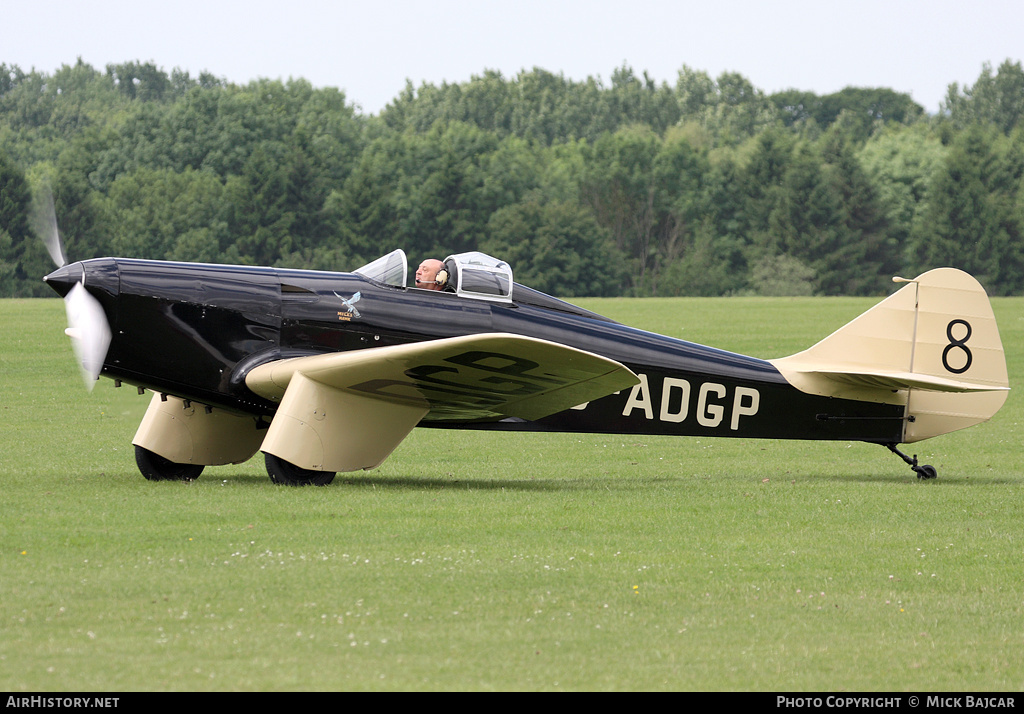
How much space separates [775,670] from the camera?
18.5 ft

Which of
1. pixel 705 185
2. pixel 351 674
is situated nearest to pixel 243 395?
pixel 351 674

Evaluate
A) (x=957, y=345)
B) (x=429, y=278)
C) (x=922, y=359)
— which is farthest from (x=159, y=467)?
(x=957, y=345)

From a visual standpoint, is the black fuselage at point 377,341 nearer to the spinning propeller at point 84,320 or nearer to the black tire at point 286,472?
the spinning propeller at point 84,320

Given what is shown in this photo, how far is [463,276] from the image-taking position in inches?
462

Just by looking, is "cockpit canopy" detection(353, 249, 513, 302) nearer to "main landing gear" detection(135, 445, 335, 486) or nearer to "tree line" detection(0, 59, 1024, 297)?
"main landing gear" detection(135, 445, 335, 486)

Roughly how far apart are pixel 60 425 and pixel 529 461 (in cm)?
779

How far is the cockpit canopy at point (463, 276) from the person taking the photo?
11625 millimetres

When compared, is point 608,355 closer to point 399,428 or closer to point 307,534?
point 399,428

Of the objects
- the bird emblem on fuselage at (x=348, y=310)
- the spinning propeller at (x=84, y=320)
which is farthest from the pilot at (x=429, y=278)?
the spinning propeller at (x=84, y=320)

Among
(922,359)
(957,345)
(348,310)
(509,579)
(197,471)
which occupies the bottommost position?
(197,471)

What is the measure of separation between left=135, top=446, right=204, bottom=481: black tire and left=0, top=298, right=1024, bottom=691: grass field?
0.31 m

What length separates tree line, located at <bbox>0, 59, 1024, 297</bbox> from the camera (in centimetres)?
7950

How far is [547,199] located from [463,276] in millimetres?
80779

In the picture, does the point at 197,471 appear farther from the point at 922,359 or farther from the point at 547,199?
the point at 547,199
